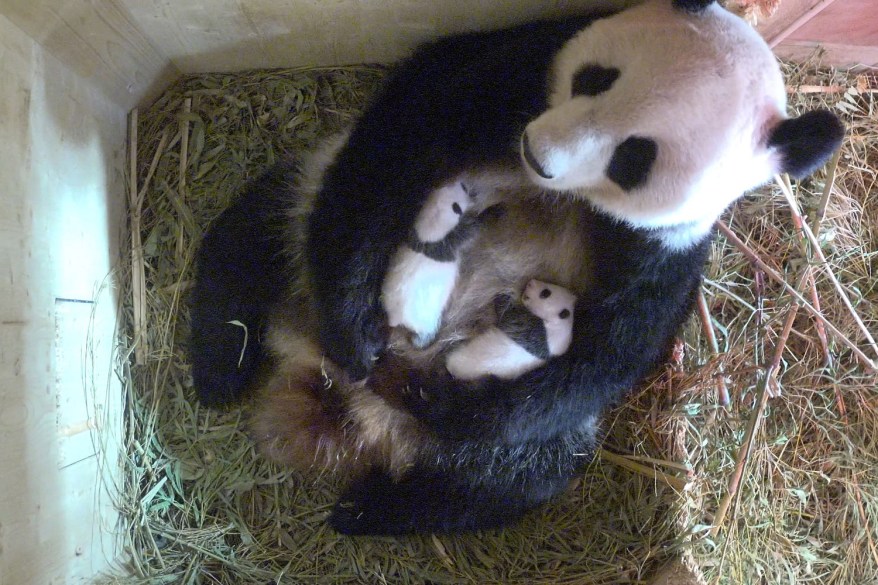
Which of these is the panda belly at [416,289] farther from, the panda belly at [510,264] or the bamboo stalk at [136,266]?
the bamboo stalk at [136,266]

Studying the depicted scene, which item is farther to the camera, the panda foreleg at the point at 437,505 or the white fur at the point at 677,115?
the panda foreleg at the point at 437,505

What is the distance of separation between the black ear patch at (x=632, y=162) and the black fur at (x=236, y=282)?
121 cm

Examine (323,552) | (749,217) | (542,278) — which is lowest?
(323,552)

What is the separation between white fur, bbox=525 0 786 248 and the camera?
1454 millimetres

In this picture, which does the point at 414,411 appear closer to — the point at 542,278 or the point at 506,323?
the point at 506,323

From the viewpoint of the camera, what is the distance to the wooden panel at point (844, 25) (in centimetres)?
207

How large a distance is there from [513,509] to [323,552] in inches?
29.0

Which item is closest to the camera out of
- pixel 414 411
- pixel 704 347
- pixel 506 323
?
pixel 506 323

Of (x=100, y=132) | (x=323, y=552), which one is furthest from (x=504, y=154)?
(x=323, y=552)

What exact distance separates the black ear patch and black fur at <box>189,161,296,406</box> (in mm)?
1212

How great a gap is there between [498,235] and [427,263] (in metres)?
0.42

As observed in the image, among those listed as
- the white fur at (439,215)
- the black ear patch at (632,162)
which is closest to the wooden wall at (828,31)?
the black ear patch at (632,162)

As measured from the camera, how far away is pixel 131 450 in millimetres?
2322

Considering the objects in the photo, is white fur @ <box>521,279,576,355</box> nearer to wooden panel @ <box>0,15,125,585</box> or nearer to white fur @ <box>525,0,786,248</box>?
white fur @ <box>525,0,786,248</box>
